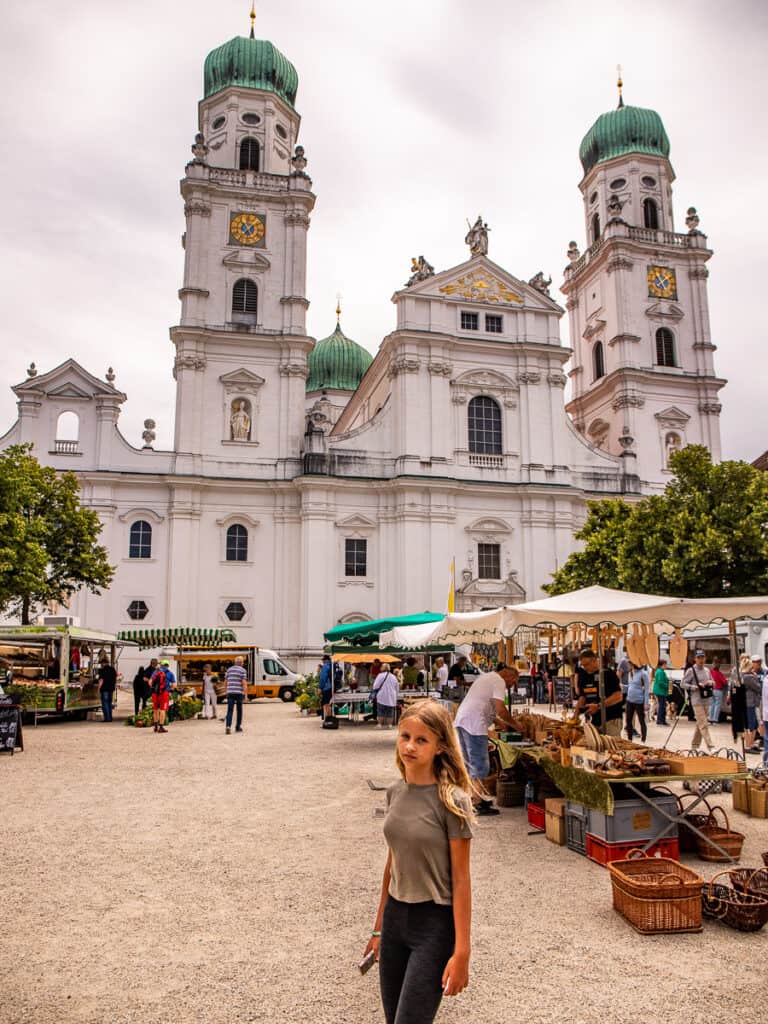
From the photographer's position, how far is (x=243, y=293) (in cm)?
3938

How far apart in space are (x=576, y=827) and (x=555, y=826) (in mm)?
351

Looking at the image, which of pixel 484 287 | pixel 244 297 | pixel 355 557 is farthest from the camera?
pixel 484 287

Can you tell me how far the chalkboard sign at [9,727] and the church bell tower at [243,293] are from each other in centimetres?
2187

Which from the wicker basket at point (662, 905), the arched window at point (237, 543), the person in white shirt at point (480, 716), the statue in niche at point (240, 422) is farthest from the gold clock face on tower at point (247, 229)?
the wicker basket at point (662, 905)

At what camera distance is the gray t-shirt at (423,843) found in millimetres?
3238

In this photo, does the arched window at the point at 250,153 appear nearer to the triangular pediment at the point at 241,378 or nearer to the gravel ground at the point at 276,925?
Result: the triangular pediment at the point at 241,378

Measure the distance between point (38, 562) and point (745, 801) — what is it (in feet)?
64.0

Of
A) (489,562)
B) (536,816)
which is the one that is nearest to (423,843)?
(536,816)

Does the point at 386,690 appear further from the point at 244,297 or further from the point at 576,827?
the point at 244,297

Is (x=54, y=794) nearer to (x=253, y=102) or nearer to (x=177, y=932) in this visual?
(x=177, y=932)

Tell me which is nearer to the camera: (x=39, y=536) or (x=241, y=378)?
(x=39, y=536)

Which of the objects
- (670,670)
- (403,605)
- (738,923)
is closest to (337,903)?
(738,923)

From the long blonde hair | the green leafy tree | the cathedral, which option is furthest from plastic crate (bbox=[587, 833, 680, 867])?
the cathedral

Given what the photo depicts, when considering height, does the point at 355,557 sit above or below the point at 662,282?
below
